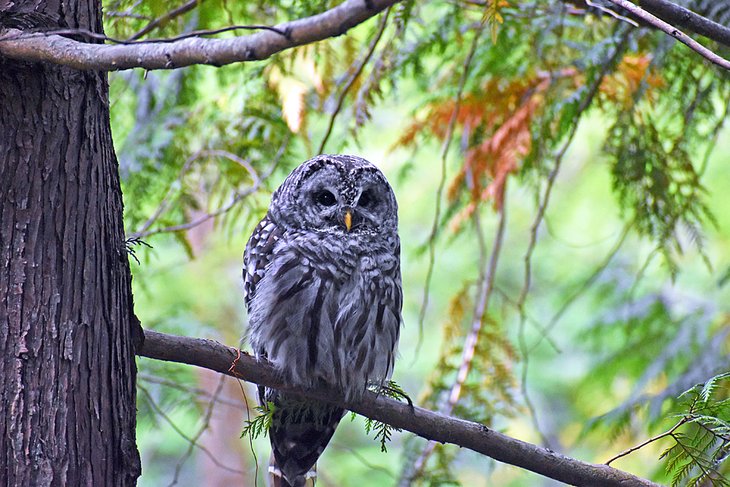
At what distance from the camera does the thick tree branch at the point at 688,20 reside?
6.47ft

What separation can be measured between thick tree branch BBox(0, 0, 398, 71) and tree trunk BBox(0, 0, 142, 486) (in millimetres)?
141

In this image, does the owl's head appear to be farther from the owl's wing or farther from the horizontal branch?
the horizontal branch

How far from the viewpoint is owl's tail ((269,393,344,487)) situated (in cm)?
318

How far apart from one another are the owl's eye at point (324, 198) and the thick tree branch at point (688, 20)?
1.52m

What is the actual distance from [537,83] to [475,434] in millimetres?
1976

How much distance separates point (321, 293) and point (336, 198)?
417 mm

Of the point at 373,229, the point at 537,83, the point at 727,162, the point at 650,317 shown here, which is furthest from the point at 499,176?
the point at 727,162

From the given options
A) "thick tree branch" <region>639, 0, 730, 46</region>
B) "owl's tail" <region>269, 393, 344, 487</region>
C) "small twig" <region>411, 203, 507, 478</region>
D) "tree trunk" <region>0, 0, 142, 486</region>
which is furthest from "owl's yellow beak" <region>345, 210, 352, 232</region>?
"thick tree branch" <region>639, 0, 730, 46</region>

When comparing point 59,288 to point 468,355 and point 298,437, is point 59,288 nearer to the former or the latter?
point 298,437

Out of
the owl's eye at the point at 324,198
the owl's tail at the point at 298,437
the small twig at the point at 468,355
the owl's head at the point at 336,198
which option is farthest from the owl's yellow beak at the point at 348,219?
the small twig at the point at 468,355

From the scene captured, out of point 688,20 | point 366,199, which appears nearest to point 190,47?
point 688,20

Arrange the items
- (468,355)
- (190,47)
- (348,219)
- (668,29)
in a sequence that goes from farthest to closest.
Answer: (468,355), (348,219), (668,29), (190,47)

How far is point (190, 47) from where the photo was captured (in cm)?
155

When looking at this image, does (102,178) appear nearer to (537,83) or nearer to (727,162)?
(537,83)
